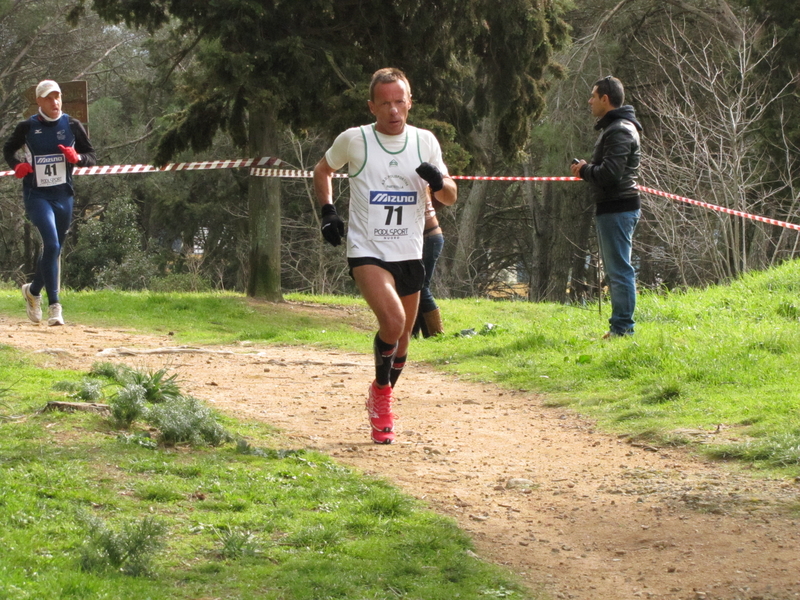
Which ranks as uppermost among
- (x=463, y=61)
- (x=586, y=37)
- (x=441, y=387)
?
(x=586, y=37)

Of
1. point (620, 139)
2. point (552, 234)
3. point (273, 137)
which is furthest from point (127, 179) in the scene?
point (620, 139)

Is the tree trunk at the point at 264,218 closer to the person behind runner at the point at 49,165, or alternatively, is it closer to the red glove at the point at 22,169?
the person behind runner at the point at 49,165

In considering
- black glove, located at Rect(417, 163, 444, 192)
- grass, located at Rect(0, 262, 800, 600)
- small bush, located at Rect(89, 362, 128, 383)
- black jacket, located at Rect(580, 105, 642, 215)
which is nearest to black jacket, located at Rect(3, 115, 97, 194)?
grass, located at Rect(0, 262, 800, 600)

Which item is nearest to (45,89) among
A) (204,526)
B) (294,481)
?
(294,481)

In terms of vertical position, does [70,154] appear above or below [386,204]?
above

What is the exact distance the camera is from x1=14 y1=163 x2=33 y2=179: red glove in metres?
9.50

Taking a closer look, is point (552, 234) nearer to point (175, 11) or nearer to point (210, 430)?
point (175, 11)

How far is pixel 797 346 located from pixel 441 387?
261 cm

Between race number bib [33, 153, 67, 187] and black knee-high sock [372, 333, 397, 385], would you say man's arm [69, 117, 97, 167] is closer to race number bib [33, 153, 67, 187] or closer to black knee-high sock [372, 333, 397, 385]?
race number bib [33, 153, 67, 187]

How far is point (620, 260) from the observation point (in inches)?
344

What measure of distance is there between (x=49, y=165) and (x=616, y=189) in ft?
16.8

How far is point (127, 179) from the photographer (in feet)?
108

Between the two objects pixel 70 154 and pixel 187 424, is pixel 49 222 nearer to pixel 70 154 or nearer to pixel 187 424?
pixel 70 154

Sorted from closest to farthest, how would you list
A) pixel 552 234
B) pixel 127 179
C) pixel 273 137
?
pixel 273 137
pixel 552 234
pixel 127 179
